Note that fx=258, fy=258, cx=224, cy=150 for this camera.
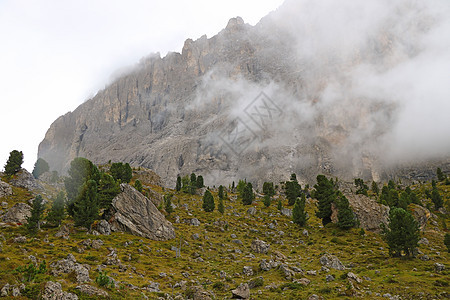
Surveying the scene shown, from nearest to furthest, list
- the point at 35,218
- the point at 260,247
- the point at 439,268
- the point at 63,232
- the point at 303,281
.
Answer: the point at 303,281 → the point at 439,268 → the point at 35,218 → the point at 63,232 → the point at 260,247

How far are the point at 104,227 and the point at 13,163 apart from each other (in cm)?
7085

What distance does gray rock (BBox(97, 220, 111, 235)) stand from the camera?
63.3 m

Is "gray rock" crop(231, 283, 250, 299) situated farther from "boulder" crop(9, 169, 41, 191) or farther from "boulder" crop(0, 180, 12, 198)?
"boulder" crop(9, 169, 41, 191)

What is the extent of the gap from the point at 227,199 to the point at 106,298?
4252 inches

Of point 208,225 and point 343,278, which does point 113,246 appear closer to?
point 208,225

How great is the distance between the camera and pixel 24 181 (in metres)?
99.7

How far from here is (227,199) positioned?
132 m

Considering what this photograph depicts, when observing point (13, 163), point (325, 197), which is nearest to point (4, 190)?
point (13, 163)

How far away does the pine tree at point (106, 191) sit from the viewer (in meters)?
68.7

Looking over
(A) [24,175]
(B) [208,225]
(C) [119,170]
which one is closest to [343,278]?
(B) [208,225]

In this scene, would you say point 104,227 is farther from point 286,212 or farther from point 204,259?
point 286,212

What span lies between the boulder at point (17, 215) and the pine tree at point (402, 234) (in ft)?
263

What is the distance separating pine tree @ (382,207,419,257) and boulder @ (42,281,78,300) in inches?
2039

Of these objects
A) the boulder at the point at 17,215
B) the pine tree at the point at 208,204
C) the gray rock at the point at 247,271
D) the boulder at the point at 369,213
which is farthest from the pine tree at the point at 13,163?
the boulder at the point at 369,213
